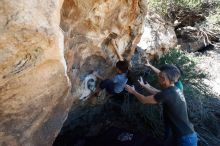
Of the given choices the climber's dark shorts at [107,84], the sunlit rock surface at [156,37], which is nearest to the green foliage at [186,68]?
the sunlit rock surface at [156,37]

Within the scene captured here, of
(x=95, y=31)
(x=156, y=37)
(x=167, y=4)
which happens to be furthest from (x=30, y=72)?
(x=167, y=4)

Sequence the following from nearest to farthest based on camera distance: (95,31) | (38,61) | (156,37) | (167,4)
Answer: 1. (38,61)
2. (95,31)
3. (156,37)
4. (167,4)

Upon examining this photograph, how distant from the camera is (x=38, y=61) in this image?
275 centimetres

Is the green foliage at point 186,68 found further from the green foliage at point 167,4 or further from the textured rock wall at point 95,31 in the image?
the green foliage at point 167,4

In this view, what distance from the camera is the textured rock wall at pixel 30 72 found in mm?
2527

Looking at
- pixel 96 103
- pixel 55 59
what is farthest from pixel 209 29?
pixel 55 59

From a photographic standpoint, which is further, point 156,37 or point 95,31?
point 156,37

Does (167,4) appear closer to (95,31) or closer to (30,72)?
(95,31)

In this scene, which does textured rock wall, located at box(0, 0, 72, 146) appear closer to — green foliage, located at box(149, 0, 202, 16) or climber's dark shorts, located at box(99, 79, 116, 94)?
climber's dark shorts, located at box(99, 79, 116, 94)

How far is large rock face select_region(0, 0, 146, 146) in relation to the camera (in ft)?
8.36

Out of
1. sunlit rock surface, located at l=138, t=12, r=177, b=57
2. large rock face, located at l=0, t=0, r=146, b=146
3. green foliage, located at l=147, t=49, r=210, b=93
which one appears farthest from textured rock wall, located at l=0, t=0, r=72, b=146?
green foliage, located at l=147, t=49, r=210, b=93

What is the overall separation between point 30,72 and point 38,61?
0.33 feet

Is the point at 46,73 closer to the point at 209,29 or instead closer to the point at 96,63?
the point at 96,63

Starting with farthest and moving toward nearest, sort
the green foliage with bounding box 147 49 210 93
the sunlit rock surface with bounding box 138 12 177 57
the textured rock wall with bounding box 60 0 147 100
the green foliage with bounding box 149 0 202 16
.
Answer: the green foliage with bounding box 149 0 202 16 < the green foliage with bounding box 147 49 210 93 < the sunlit rock surface with bounding box 138 12 177 57 < the textured rock wall with bounding box 60 0 147 100
